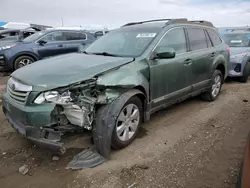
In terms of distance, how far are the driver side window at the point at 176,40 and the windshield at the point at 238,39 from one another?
193 inches

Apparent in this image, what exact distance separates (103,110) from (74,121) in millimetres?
372

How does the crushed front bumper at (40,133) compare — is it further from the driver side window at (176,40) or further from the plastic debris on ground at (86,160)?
the driver side window at (176,40)

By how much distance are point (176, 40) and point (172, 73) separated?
65 centimetres

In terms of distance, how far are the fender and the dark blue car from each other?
5432 millimetres

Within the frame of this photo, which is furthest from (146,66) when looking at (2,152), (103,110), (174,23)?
(2,152)

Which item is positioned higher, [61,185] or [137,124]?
[137,124]

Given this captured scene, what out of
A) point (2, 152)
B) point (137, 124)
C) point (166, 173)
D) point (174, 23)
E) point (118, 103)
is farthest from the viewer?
point (174, 23)

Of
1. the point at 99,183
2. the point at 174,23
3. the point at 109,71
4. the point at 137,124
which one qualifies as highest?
the point at 174,23

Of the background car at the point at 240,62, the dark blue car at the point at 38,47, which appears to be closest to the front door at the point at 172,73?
the background car at the point at 240,62

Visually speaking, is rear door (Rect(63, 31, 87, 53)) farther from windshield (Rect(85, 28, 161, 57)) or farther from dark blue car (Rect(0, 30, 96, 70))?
windshield (Rect(85, 28, 161, 57))

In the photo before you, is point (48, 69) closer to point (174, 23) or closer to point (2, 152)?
Result: point (2, 152)

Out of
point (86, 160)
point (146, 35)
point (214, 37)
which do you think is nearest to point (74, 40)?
point (214, 37)

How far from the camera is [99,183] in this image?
263cm

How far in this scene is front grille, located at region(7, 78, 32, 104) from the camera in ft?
9.10
